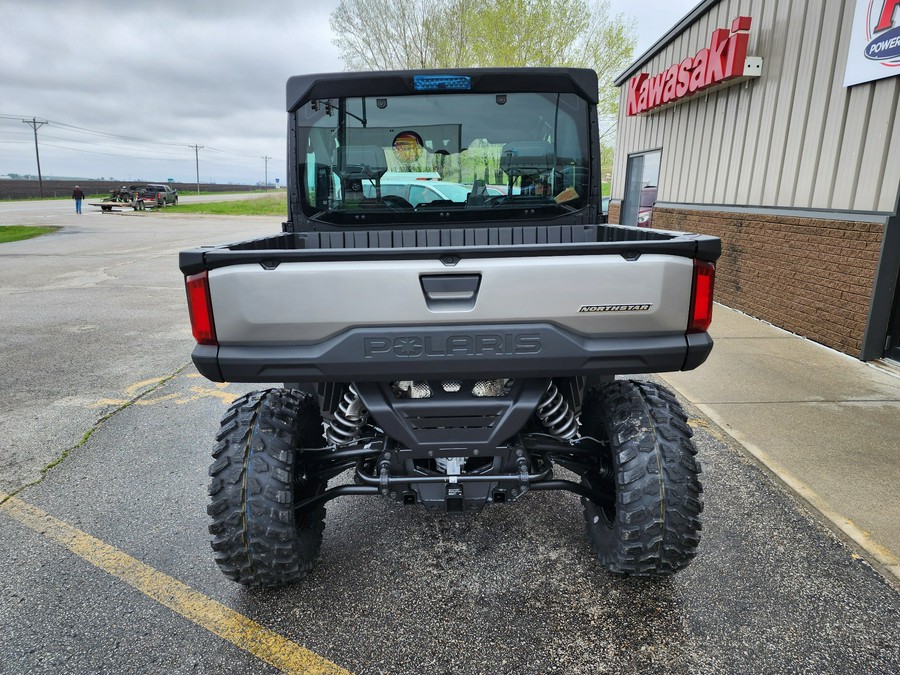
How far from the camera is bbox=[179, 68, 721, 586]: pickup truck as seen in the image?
2.19 metres

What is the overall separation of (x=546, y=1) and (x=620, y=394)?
22.5 meters

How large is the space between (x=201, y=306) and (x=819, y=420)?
4529 millimetres

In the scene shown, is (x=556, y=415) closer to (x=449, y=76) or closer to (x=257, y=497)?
(x=257, y=497)

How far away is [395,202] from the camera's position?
3594 millimetres

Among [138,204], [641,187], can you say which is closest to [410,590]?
[641,187]

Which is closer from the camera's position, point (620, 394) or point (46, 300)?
point (620, 394)

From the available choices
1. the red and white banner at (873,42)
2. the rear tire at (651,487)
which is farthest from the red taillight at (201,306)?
the red and white banner at (873,42)

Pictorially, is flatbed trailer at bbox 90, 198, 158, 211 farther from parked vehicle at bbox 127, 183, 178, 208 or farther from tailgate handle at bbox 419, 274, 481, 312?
tailgate handle at bbox 419, 274, 481, 312

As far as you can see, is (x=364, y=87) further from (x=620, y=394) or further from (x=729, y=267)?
(x=729, y=267)

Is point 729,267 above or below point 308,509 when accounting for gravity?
above

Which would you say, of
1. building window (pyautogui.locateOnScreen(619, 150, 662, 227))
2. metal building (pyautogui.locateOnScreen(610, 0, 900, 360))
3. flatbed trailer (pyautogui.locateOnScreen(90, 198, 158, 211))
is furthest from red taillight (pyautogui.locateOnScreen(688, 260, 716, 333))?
flatbed trailer (pyautogui.locateOnScreen(90, 198, 158, 211))

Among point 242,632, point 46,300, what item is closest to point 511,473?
point 242,632

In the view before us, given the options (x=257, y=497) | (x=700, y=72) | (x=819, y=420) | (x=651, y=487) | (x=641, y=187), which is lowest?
(x=819, y=420)

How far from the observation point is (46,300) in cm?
975
